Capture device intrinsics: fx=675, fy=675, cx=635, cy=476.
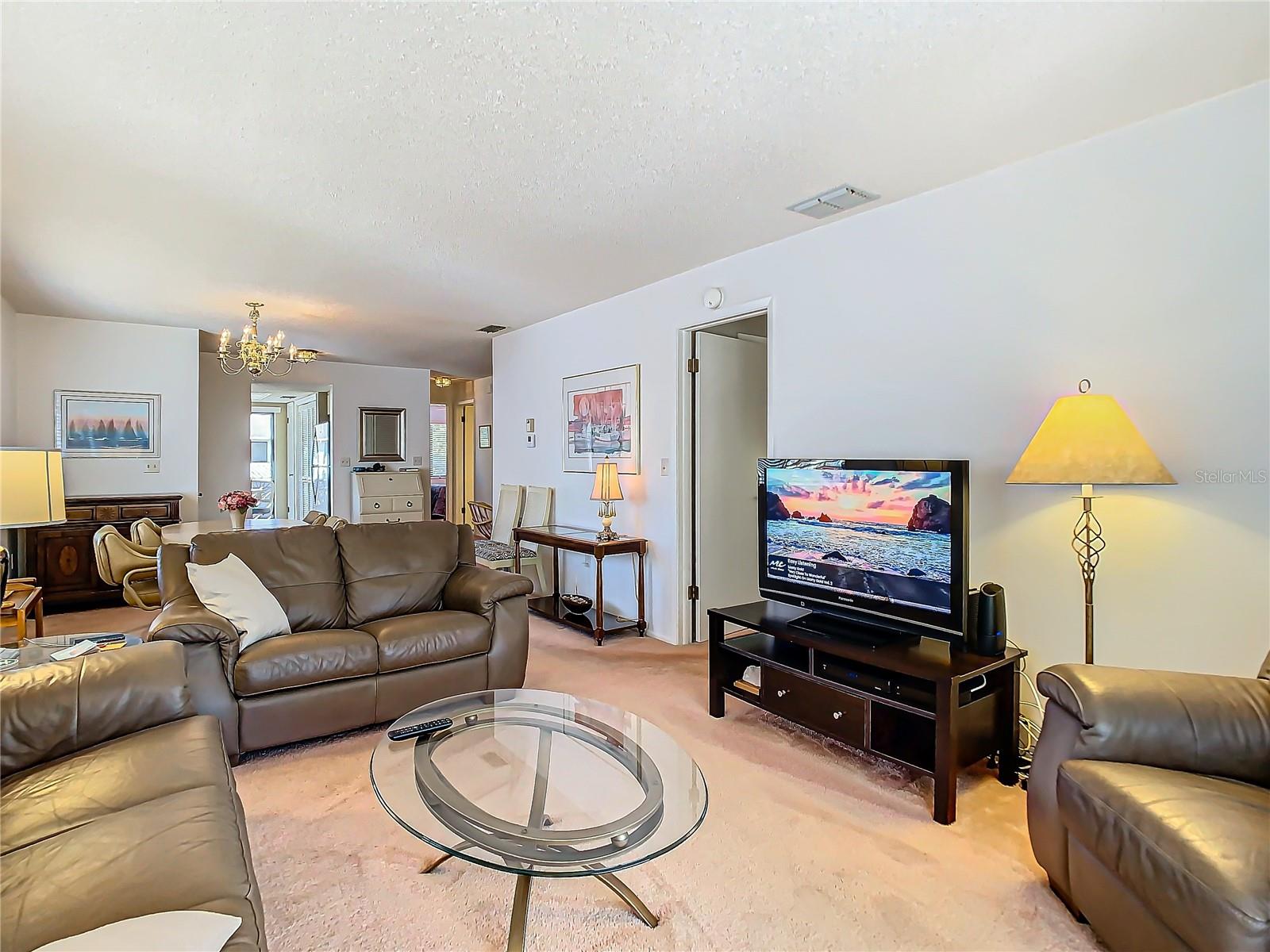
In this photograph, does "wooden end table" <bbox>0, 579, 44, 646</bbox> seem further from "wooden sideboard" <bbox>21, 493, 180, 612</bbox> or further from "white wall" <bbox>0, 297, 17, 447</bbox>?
"white wall" <bbox>0, 297, 17, 447</bbox>

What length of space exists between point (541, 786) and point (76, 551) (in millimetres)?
5534

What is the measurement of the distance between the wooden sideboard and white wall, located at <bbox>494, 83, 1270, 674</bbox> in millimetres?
5415

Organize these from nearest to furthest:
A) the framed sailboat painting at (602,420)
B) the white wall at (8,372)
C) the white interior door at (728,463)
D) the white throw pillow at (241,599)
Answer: the white throw pillow at (241,599), the white interior door at (728,463), the framed sailboat painting at (602,420), the white wall at (8,372)

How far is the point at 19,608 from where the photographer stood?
285 cm

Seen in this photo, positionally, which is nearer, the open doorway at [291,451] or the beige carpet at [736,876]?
the beige carpet at [736,876]

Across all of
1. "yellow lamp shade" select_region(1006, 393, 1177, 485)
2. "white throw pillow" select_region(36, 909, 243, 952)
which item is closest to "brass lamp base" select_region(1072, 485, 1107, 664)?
"yellow lamp shade" select_region(1006, 393, 1177, 485)

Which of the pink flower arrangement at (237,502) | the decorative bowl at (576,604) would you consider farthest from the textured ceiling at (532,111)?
the decorative bowl at (576,604)

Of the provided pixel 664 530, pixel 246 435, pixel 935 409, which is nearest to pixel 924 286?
pixel 935 409

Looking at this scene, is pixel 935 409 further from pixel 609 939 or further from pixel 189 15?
pixel 189 15

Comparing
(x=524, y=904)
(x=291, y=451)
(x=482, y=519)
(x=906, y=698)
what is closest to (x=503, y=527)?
(x=482, y=519)

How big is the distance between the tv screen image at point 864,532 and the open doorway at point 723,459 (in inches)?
51.3

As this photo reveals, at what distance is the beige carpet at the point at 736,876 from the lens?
175 centimetres

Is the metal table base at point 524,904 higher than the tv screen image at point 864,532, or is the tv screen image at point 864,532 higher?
the tv screen image at point 864,532

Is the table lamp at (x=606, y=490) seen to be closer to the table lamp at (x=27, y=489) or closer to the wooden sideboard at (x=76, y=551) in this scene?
the table lamp at (x=27, y=489)
